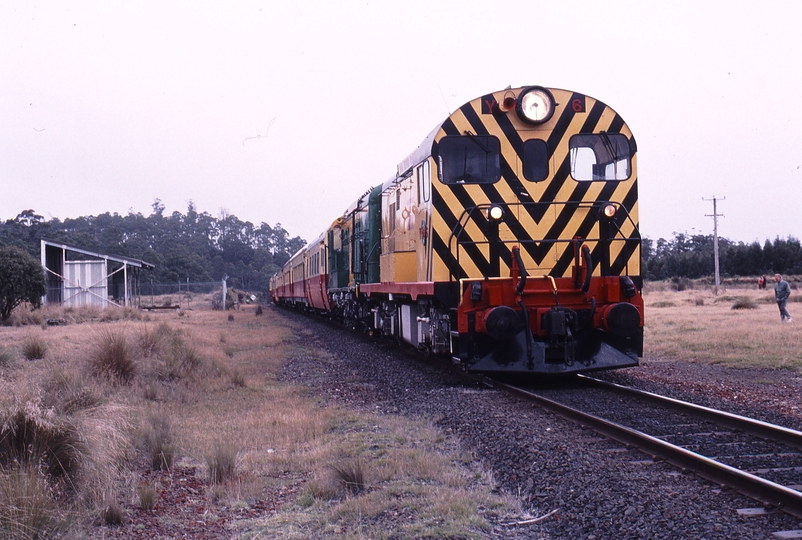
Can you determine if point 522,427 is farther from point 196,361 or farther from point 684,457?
point 196,361

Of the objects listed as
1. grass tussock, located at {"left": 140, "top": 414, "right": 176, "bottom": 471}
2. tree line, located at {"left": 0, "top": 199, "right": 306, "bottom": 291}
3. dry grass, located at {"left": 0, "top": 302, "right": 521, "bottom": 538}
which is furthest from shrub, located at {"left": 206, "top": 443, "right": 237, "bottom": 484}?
tree line, located at {"left": 0, "top": 199, "right": 306, "bottom": 291}

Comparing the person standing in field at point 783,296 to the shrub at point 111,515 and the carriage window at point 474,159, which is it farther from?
the shrub at point 111,515

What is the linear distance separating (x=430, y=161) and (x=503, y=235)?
1305 mm

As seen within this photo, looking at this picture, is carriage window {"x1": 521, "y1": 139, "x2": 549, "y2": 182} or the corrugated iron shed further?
the corrugated iron shed

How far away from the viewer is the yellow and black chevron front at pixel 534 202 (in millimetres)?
8922

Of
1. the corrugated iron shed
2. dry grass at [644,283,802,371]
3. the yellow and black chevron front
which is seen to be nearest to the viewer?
the yellow and black chevron front

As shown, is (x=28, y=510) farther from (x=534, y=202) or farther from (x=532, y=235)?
(x=534, y=202)

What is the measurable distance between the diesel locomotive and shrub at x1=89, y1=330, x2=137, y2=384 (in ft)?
13.6

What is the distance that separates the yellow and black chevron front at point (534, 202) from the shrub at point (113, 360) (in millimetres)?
4614

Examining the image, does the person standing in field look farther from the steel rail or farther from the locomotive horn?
the locomotive horn

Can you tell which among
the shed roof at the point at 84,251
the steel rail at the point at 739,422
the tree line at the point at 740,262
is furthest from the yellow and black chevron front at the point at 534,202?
the tree line at the point at 740,262

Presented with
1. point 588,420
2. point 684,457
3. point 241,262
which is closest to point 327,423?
point 588,420

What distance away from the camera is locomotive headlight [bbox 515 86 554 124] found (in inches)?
361

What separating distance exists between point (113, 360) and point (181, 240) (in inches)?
3965
